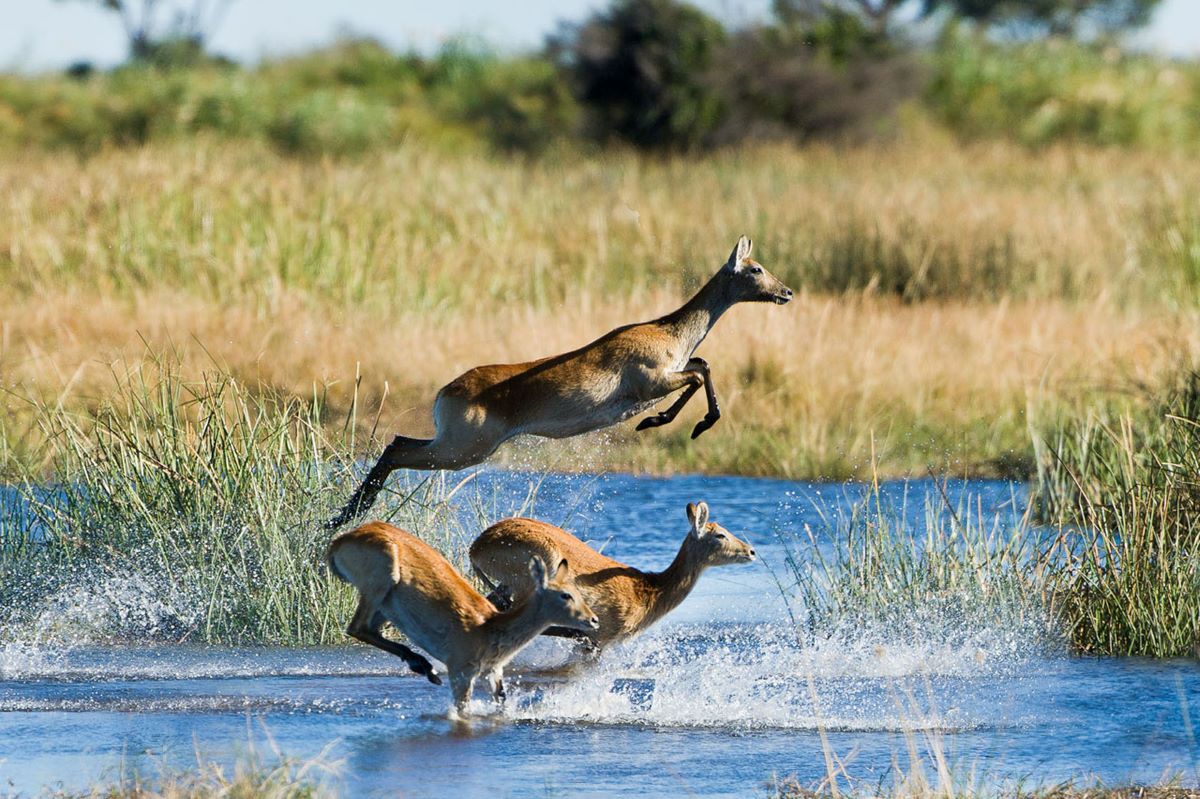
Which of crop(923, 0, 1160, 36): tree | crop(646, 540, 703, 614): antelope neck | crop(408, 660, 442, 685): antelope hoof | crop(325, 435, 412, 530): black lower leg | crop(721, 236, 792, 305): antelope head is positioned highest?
crop(923, 0, 1160, 36): tree

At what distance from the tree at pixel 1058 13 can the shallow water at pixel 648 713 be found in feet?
165

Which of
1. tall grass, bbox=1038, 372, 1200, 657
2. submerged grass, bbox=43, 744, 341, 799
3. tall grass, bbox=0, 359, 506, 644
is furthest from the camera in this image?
tall grass, bbox=0, 359, 506, 644

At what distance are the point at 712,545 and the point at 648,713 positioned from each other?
1.08 metres

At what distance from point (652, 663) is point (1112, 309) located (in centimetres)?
1060

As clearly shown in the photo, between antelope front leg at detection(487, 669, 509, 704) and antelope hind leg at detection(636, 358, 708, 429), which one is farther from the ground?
antelope hind leg at detection(636, 358, 708, 429)

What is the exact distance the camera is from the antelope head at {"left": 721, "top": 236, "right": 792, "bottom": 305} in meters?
8.36

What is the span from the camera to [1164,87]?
44.8 m

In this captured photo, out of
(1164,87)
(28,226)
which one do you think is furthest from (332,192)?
(1164,87)

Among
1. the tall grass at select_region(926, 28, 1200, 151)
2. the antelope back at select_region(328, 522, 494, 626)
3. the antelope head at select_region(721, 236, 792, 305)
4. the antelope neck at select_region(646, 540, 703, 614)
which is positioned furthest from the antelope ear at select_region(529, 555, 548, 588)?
the tall grass at select_region(926, 28, 1200, 151)

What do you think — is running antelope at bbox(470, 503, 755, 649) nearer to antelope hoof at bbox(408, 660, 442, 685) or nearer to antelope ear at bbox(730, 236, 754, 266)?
antelope hoof at bbox(408, 660, 442, 685)

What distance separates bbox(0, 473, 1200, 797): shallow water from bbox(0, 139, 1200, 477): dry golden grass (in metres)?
3.19

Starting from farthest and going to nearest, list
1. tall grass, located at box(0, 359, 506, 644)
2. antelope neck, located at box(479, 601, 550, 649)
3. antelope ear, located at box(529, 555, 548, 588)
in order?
tall grass, located at box(0, 359, 506, 644)
antelope neck, located at box(479, 601, 550, 649)
antelope ear, located at box(529, 555, 548, 588)

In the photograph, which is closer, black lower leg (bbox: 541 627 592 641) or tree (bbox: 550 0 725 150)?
black lower leg (bbox: 541 627 592 641)

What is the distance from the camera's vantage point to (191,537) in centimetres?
924
